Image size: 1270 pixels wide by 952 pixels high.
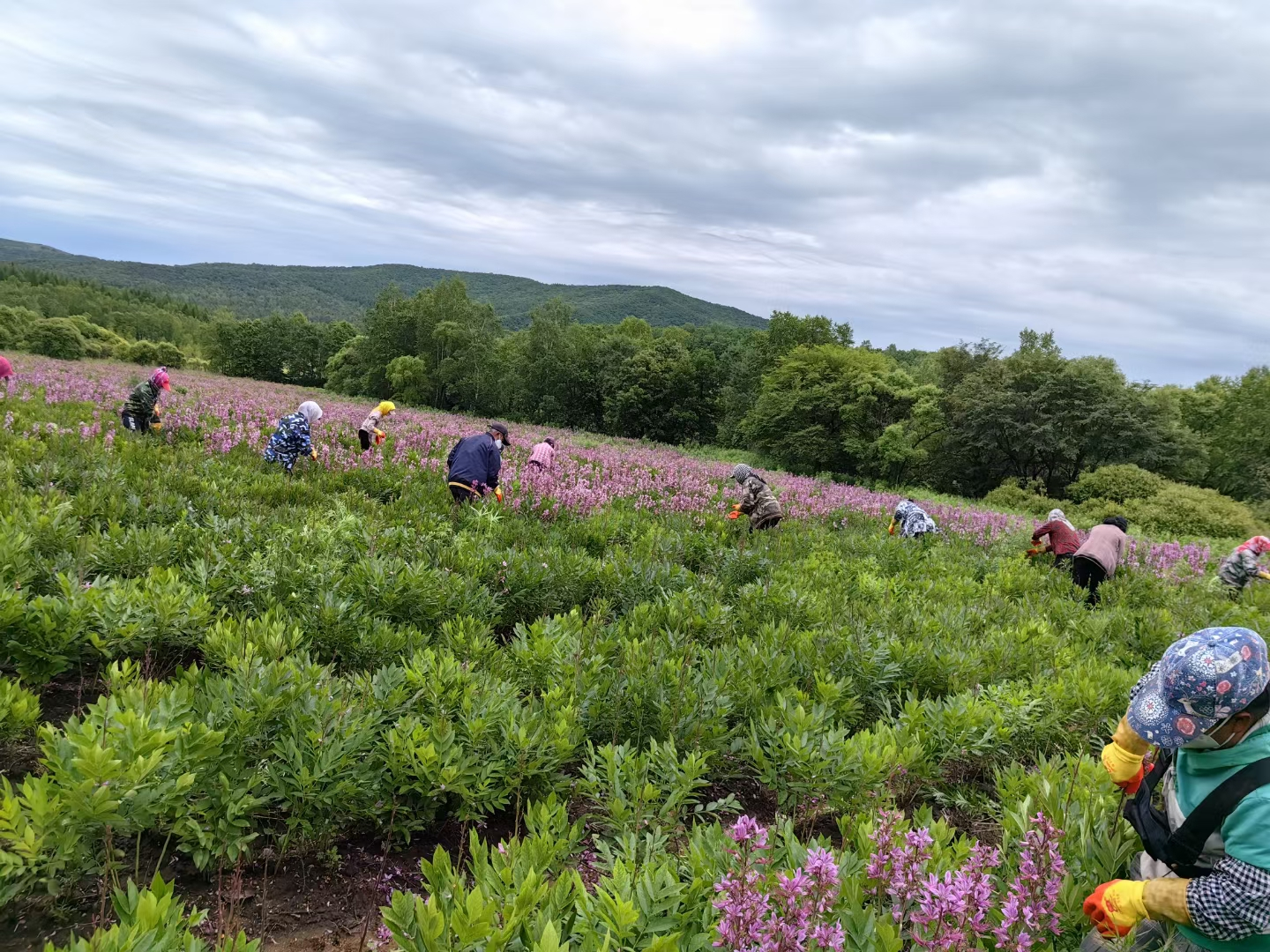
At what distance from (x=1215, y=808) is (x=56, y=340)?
2676 inches

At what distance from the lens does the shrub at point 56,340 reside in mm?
48531

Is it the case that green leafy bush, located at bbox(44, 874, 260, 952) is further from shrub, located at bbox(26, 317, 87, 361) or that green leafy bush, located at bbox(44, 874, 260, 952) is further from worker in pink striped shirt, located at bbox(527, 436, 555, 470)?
shrub, located at bbox(26, 317, 87, 361)

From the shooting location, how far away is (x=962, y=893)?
1730mm

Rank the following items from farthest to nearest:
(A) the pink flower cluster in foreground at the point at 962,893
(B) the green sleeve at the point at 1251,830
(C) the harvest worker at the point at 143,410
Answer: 1. (C) the harvest worker at the point at 143,410
2. (B) the green sleeve at the point at 1251,830
3. (A) the pink flower cluster in foreground at the point at 962,893

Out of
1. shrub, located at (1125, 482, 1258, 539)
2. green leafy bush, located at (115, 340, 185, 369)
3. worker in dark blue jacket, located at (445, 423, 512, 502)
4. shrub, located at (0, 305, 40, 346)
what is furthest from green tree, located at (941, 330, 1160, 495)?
shrub, located at (0, 305, 40, 346)

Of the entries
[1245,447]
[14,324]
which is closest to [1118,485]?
[1245,447]

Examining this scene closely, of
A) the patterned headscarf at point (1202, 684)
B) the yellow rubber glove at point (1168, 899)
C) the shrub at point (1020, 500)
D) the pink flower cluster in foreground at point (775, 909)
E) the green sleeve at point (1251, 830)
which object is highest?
the patterned headscarf at point (1202, 684)

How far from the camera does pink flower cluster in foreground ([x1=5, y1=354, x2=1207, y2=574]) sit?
11039 mm

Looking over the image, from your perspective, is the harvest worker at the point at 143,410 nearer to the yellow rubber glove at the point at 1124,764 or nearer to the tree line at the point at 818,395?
the yellow rubber glove at the point at 1124,764

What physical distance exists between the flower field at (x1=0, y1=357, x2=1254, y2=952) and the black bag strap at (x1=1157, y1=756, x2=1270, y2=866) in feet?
1.25

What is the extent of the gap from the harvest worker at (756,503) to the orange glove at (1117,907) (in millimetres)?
8552

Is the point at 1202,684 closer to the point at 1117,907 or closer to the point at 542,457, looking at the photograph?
the point at 1117,907

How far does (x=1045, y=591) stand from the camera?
29.9ft

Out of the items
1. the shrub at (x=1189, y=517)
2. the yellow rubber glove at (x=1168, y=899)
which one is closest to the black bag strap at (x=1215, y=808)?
the yellow rubber glove at (x=1168, y=899)
